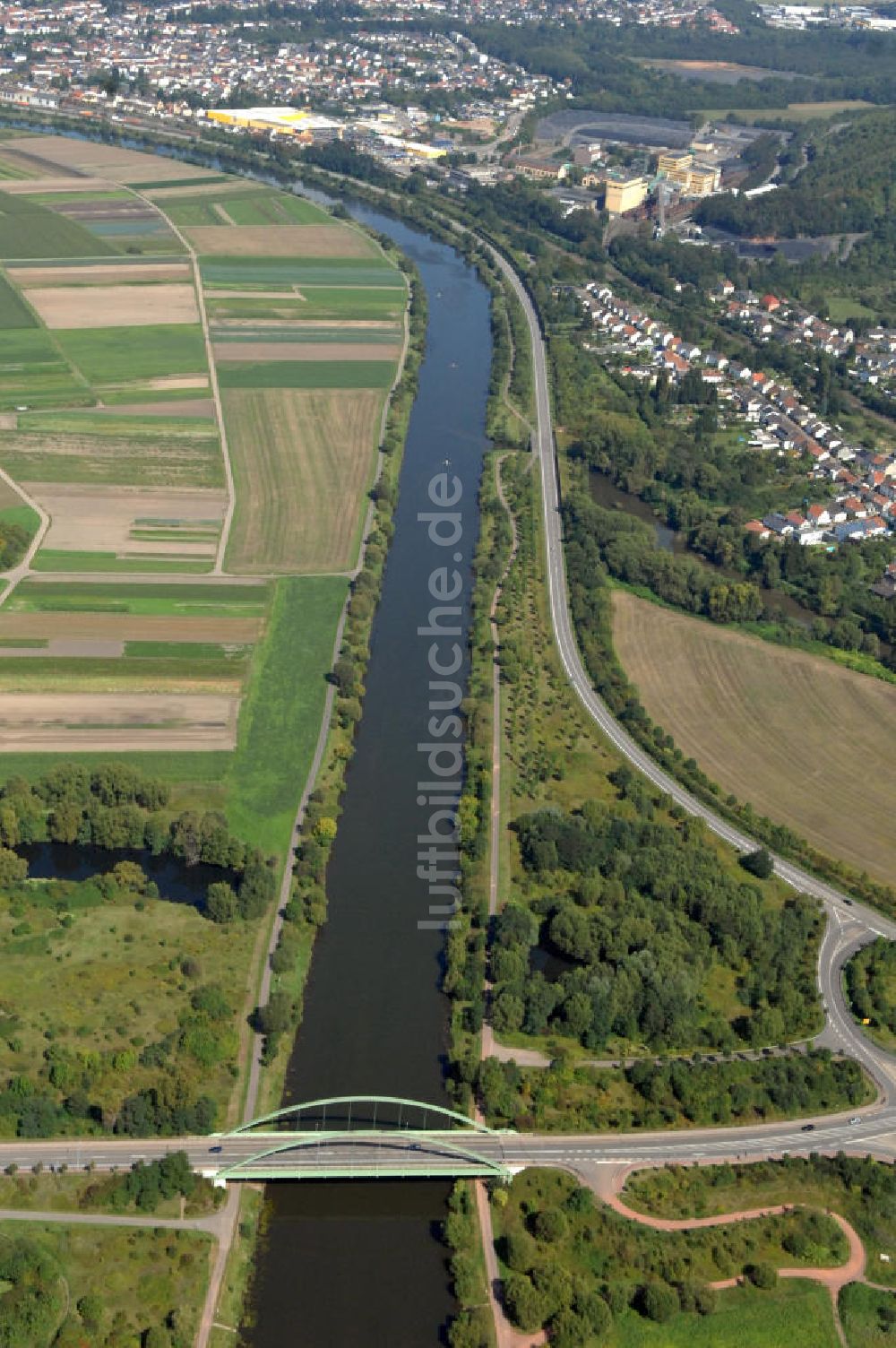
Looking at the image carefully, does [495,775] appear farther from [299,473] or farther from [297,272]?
[297,272]

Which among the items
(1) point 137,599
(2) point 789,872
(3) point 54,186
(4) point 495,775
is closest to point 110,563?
(1) point 137,599

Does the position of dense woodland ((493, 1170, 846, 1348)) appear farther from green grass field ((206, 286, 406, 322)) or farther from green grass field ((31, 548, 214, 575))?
green grass field ((206, 286, 406, 322))

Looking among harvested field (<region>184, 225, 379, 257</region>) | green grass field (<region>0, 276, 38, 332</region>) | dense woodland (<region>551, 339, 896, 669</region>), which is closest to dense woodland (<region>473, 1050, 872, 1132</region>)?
dense woodland (<region>551, 339, 896, 669</region>)

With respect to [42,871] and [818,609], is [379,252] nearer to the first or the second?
[818,609]

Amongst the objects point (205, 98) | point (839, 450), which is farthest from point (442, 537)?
point (205, 98)

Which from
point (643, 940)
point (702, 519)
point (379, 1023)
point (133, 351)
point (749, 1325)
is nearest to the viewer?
point (749, 1325)

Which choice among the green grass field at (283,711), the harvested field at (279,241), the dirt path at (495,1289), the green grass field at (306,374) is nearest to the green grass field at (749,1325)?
the dirt path at (495,1289)
